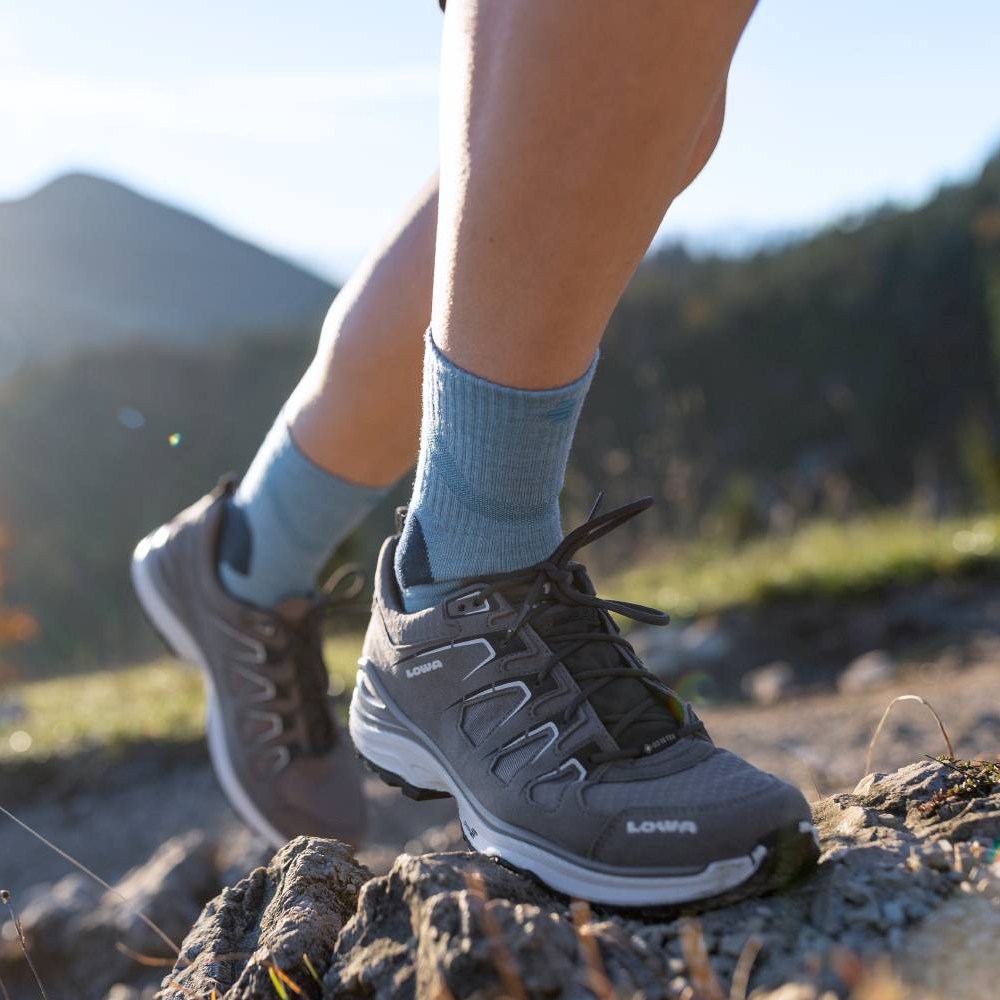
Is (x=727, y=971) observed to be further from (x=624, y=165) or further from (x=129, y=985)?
(x=129, y=985)

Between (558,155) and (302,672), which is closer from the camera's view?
(558,155)

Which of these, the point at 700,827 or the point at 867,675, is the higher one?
the point at 700,827

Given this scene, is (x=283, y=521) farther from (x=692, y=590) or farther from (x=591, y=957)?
(x=692, y=590)

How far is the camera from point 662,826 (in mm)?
1086

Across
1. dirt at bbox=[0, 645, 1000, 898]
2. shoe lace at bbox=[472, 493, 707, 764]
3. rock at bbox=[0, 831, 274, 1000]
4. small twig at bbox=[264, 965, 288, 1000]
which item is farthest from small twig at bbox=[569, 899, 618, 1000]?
dirt at bbox=[0, 645, 1000, 898]

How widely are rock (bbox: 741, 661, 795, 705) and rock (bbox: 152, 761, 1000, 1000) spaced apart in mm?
3218

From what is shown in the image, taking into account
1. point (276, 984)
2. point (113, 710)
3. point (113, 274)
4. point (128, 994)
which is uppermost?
point (276, 984)

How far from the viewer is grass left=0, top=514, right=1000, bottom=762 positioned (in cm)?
441

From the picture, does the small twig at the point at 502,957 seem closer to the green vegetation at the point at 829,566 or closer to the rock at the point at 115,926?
the rock at the point at 115,926

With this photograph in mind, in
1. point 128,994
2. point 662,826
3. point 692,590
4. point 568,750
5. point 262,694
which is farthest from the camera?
point 692,590

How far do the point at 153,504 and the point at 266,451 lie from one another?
710 inches

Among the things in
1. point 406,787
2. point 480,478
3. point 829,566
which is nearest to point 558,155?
point 480,478

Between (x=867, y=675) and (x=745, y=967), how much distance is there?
12.4ft

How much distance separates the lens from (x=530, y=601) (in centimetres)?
128
